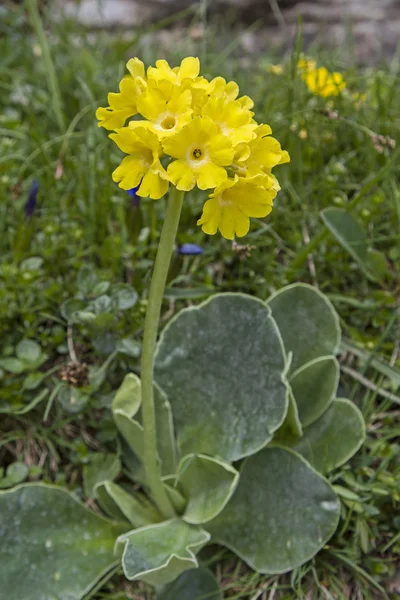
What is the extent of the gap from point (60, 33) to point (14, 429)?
5.18 feet

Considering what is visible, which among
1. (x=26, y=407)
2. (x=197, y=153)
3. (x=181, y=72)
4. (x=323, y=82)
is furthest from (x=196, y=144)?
(x=323, y=82)

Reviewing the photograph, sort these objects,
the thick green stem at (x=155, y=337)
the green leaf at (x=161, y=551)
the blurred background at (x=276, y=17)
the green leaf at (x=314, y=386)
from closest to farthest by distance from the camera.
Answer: the thick green stem at (x=155, y=337) → the green leaf at (x=161, y=551) → the green leaf at (x=314, y=386) → the blurred background at (x=276, y=17)

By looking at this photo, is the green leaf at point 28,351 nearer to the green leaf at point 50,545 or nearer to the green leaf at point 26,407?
the green leaf at point 26,407

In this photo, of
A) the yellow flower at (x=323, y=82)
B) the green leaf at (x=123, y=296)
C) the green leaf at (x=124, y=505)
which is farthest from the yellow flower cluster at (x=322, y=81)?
the green leaf at (x=124, y=505)

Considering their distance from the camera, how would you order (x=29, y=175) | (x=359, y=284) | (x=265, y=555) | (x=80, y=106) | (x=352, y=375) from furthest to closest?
1. (x=80, y=106)
2. (x=29, y=175)
3. (x=359, y=284)
4. (x=352, y=375)
5. (x=265, y=555)

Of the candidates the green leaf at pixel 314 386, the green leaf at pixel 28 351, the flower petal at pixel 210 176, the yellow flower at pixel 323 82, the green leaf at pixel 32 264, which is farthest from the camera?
the yellow flower at pixel 323 82

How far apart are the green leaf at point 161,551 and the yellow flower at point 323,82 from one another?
112 cm

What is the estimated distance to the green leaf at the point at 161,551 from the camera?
1.13m

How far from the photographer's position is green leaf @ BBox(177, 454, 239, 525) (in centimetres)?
123

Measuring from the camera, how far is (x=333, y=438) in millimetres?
1356

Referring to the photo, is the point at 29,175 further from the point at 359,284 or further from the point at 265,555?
the point at 265,555

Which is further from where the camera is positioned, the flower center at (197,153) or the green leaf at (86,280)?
the green leaf at (86,280)

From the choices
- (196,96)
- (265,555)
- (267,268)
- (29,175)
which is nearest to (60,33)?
(29,175)

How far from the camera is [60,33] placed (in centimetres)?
250
